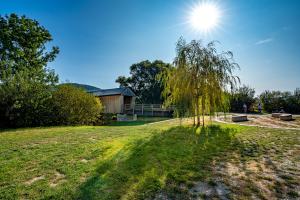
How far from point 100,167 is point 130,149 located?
58.3 inches

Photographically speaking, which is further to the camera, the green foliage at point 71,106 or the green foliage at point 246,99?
the green foliage at point 246,99

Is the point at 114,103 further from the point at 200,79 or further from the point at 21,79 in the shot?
the point at 200,79

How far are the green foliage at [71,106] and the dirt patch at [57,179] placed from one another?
9.41 meters

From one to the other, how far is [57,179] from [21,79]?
9.12 m

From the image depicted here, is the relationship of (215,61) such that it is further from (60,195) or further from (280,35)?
(60,195)

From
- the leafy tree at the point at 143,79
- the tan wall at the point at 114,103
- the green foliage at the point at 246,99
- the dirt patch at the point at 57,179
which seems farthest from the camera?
the leafy tree at the point at 143,79

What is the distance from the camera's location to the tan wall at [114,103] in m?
24.5

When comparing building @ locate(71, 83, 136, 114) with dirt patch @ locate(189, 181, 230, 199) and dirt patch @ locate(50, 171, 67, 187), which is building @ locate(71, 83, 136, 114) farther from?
dirt patch @ locate(189, 181, 230, 199)

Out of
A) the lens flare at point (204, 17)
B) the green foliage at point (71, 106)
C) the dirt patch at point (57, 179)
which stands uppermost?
the lens flare at point (204, 17)

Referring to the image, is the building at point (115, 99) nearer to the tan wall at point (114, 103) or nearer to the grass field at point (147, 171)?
the tan wall at point (114, 103)

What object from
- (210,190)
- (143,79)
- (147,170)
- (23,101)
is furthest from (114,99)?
(210,190)

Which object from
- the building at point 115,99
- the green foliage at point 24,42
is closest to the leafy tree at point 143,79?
the building at point 115,99

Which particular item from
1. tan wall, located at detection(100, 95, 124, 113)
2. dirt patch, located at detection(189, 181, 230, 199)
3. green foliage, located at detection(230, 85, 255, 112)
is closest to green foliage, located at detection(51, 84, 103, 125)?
tan wall, located at detection(100, 95, 124, 113)

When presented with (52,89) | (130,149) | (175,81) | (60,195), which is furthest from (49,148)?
(52,89)
